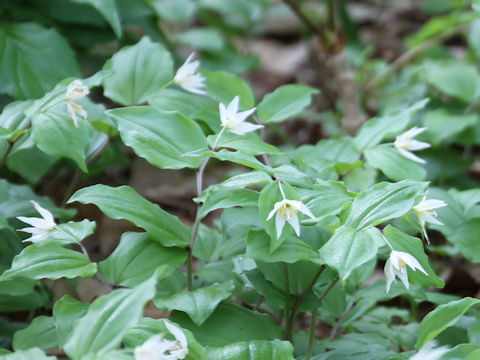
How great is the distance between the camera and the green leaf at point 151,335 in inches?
42.1

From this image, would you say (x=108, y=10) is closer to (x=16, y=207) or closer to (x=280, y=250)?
(x=16, y=207)

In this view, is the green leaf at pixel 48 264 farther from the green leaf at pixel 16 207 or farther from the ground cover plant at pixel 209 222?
the green leaf at pixel 16 207

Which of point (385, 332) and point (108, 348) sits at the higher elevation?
point (108, 348)

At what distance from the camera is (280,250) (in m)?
1.20

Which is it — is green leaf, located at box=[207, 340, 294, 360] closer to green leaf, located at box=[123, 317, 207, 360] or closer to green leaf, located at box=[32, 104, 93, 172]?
green leaf, located at box=[123, 317, 207, 360]

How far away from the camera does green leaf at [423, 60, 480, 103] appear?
2350mm

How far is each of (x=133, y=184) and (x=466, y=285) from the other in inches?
53.1

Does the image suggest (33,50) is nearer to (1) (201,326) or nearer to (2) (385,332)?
(1) (201,326)

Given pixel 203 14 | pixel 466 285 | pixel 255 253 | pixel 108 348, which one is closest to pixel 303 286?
pixel 255 253

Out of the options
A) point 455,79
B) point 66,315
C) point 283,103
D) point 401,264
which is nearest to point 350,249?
point 401,264

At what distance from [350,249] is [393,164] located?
48 cm

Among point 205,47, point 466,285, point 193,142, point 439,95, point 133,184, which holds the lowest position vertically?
point 466,285

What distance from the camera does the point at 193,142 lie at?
52.4 inches

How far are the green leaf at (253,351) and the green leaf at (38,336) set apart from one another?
0.34 m
